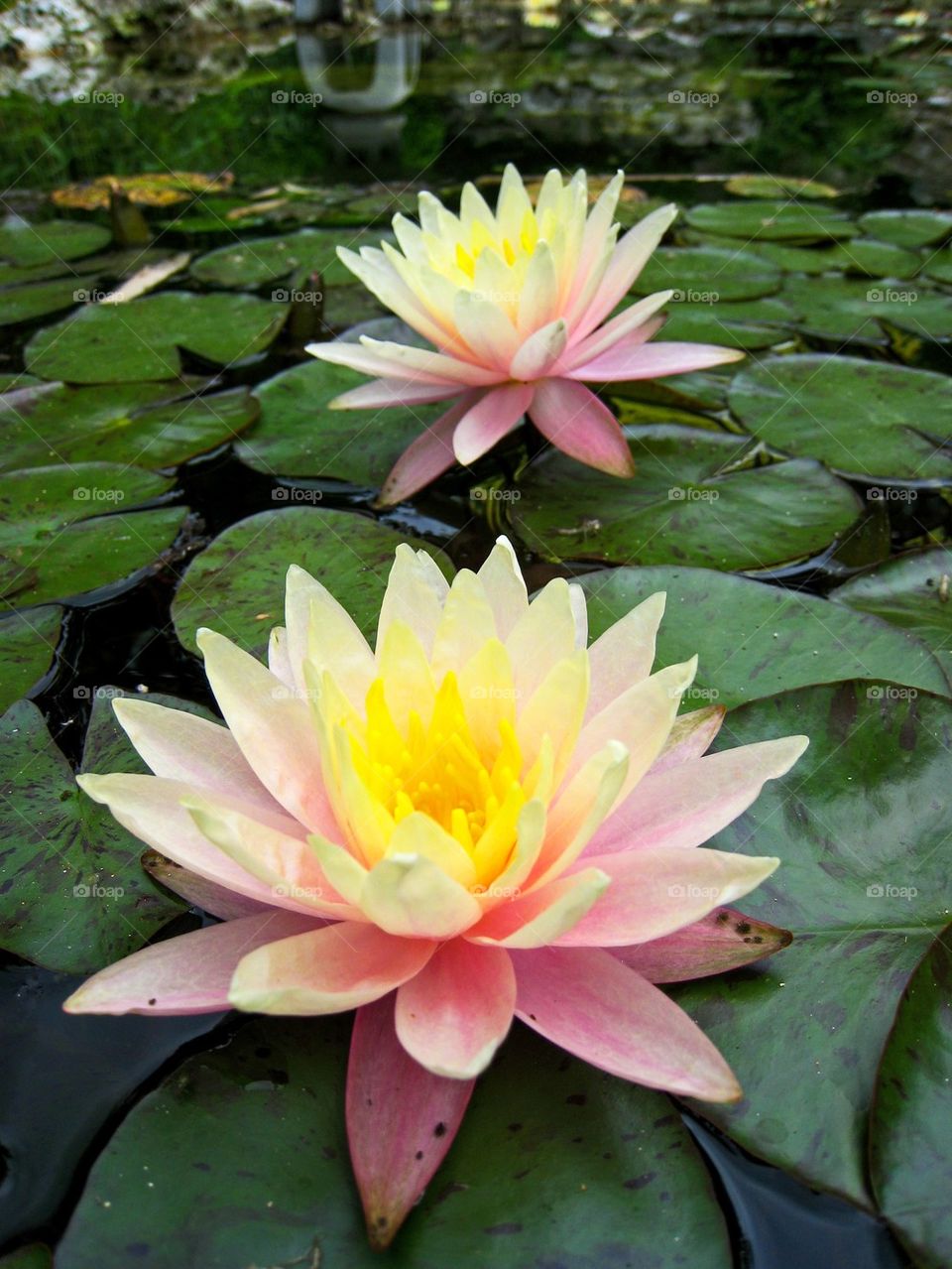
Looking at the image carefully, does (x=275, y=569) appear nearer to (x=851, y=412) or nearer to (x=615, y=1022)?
(x=615, y=1022)

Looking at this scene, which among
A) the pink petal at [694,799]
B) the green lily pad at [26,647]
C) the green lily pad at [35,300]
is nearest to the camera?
the pink petal at [694,799]

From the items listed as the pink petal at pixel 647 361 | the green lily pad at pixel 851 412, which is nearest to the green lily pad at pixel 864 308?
the green lily pad at pixel 851 412

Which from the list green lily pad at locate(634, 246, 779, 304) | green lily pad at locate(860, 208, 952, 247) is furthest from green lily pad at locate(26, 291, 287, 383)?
green lily pad at locate(860, 208, 952, 247)

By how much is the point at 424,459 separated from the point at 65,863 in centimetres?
136

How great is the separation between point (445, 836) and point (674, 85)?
1044 cm

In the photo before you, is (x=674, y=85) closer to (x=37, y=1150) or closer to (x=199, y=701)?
(x=199, y=701)

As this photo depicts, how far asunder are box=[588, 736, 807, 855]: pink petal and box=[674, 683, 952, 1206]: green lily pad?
21cm

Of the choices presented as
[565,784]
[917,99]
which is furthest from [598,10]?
[565,784]

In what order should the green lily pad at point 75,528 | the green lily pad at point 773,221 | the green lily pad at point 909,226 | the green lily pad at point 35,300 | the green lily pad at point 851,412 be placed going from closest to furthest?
the green lily pad at point 75,528 < the green lily pad at point 851,412 < the green lily pad at point 35,300 < the green lily pad at point 909,226 < the green lily pad at point 773,221

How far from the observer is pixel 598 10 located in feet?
45.8

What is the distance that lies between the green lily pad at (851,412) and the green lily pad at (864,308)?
0.46 metres

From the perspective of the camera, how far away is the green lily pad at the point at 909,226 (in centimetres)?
410

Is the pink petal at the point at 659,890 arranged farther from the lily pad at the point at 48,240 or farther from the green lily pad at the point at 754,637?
the lily pad at the point at 48,240

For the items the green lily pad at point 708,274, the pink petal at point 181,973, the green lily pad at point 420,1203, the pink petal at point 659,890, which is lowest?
the green lily pad at point 420,1203
